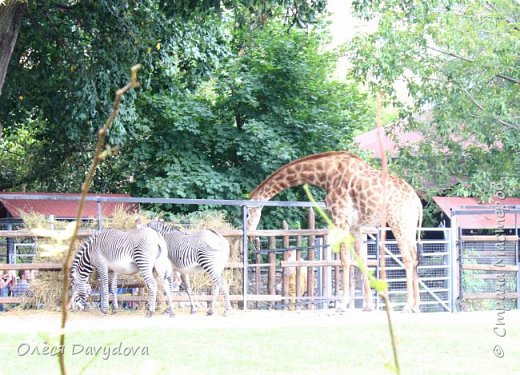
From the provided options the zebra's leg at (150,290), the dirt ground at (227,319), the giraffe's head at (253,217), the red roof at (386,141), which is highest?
the red roof at (386,141)

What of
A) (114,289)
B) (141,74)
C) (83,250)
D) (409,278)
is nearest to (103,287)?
(114,289)

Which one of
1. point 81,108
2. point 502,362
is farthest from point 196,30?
point 502,362

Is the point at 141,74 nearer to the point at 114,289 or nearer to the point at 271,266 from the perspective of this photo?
the point at 271,266

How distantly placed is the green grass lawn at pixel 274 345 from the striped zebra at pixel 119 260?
962 millimetres

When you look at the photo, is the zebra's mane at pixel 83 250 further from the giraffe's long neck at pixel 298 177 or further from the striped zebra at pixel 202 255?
the giraffe's long neck at pixel 298 177

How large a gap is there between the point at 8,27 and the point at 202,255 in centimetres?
452

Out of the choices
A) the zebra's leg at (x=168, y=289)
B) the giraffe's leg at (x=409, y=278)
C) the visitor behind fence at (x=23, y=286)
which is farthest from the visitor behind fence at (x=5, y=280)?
the giraffe's leg at (x=409, y=278)

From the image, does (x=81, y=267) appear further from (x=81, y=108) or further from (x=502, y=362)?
(x=502, y=362)

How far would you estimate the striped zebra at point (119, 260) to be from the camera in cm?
1109

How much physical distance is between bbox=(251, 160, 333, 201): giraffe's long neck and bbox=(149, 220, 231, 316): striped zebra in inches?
40.8

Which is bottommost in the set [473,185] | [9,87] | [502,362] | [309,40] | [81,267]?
[502,362]

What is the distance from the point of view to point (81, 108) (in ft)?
49.4

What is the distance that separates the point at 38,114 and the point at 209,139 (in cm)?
404

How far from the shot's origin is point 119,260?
36.7ft
